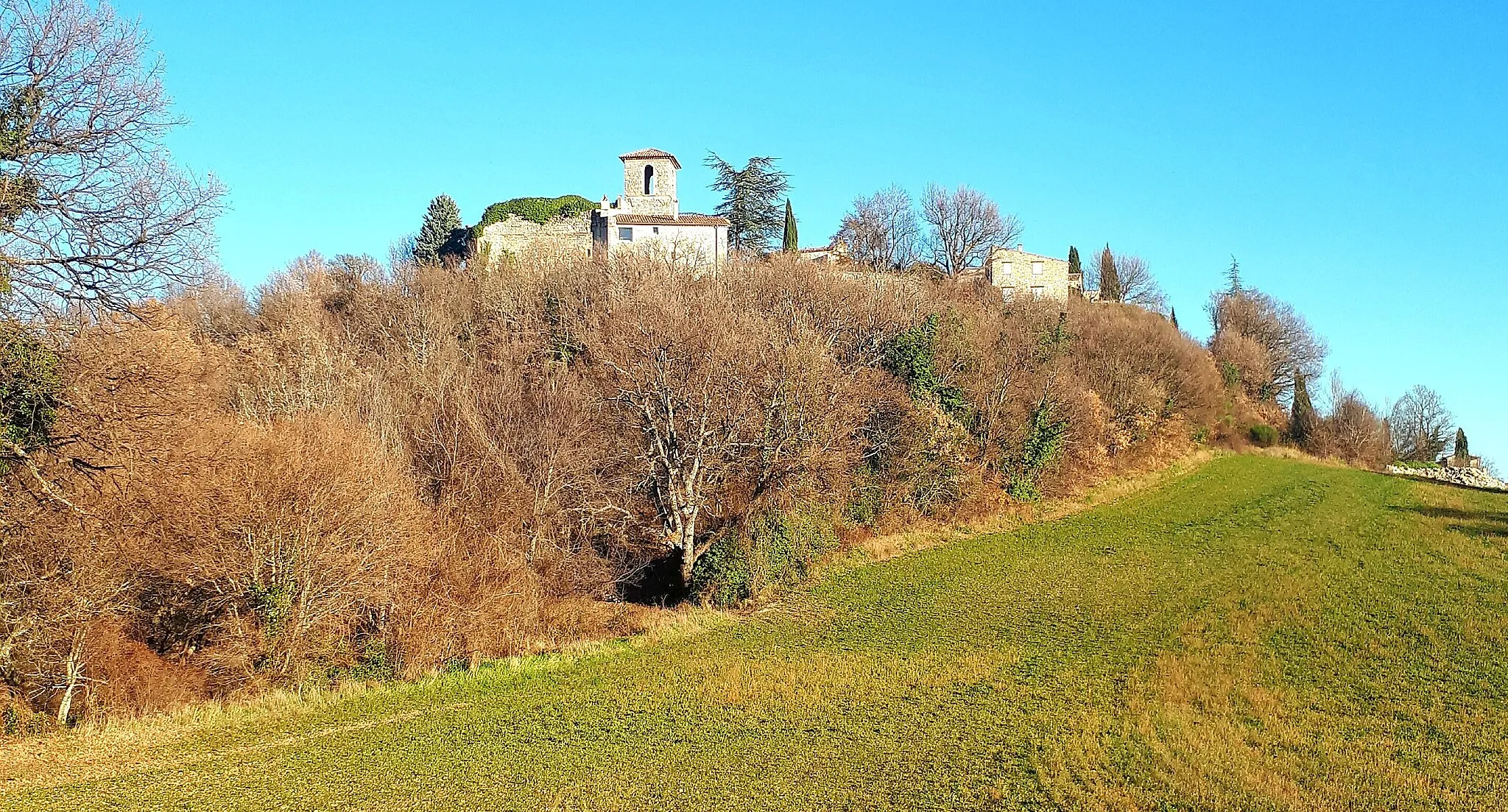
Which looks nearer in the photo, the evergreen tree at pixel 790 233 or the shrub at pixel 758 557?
the shrub at pixel 758 557

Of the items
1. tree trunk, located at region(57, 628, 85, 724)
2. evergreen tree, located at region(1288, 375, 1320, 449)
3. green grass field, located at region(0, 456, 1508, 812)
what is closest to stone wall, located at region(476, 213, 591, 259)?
green grass field, located at region(0, 456, 1508, 812)

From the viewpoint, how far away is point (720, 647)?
2159 centimetres

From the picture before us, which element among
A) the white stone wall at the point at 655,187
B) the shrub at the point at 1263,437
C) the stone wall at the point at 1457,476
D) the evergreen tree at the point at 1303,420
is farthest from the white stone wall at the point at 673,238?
the evergreen tree at the point at 1303,420

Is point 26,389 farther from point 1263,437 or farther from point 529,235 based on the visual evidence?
point 1263,437

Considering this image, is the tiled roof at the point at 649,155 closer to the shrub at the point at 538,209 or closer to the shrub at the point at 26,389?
the shrub at the point at 538,209

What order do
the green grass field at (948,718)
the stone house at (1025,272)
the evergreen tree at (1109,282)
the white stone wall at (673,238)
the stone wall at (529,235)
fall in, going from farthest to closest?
the evergreen tree at (1109,282) < the stone house at (1025,272) < the stone wall at (529,235) < the white stone wall at (673,238) < the green grass field at (948,718)

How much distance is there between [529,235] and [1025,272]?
32.8 metres

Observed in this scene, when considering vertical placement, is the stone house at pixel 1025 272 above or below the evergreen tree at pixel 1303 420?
above

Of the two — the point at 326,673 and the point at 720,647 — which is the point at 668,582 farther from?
the point at 326,673

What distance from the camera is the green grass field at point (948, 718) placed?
508 inches

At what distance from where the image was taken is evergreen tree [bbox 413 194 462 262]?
55.8 meters

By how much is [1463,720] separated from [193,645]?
77.3 feet

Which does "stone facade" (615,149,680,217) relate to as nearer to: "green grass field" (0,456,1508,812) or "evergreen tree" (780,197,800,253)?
"evergreen tree" (780,197,800,253)

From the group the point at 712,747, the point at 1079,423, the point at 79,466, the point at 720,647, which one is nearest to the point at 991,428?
the point at 1079,423
